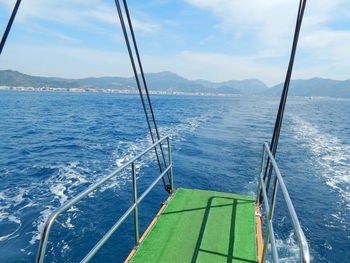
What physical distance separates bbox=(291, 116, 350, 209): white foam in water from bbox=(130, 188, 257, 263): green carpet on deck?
8.25 m

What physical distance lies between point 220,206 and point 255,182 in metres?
7.74

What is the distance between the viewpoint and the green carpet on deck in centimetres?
329

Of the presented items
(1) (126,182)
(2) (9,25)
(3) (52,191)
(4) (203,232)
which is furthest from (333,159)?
(2) (9,25)

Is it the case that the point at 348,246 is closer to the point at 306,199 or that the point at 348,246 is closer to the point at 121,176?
the point at 306,199

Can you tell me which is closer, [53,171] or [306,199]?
[306,199]

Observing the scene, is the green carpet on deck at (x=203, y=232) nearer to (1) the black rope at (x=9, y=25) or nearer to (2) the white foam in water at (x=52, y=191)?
(1) the black rope at (x=9, y=25)

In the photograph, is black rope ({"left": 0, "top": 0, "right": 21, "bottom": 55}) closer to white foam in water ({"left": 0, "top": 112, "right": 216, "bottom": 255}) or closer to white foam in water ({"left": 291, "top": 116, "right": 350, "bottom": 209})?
white foam in water ({"left": 0, "top": 112, "right": 216, "bottom": 255})

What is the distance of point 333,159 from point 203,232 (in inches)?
603

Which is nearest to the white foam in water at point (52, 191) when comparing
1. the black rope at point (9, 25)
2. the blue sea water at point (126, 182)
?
the blue sea water at point (126, 182)

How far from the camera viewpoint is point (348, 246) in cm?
757

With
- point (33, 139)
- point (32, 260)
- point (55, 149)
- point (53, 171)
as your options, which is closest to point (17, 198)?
point (53, 171)

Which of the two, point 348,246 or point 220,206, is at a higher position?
point 220,206

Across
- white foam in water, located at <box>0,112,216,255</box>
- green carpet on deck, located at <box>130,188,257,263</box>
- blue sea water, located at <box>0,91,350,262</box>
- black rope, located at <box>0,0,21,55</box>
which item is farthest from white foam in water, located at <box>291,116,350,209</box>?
black rope, located at <box>0,0,21,55</box>

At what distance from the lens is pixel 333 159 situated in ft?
50.2
